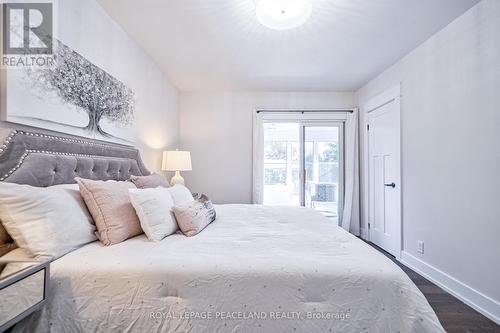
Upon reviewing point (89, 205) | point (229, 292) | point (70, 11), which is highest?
point (70, 11)

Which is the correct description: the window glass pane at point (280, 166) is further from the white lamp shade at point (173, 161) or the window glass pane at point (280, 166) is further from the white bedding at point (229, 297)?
the white bedding at point (229, 297)

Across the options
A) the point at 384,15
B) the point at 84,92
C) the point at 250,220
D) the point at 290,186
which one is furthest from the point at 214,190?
the point at 384,15

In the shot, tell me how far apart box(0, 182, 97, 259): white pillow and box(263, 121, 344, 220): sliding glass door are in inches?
122

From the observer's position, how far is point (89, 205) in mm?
1326

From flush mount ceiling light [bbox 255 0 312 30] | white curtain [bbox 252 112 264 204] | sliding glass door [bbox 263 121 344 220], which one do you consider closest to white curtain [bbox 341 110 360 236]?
sliding glass door [bbox 263 121 344 220]

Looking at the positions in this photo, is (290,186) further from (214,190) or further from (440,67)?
(440,67)

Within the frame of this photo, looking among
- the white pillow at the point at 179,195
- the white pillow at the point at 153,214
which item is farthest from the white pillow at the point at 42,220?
the white pillow at the point at 179,195

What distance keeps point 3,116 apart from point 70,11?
957mm

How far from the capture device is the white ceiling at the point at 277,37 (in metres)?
1.91

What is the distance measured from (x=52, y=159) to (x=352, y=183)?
386 cm

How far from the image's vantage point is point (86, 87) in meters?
1.74

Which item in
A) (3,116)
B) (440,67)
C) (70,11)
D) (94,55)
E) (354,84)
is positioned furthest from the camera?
(354,84)

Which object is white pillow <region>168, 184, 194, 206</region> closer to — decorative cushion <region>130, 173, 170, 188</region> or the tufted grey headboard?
decorative cushion <region>130, 173, 170, 188</region>

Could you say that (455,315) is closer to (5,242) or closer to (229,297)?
(229,297)
